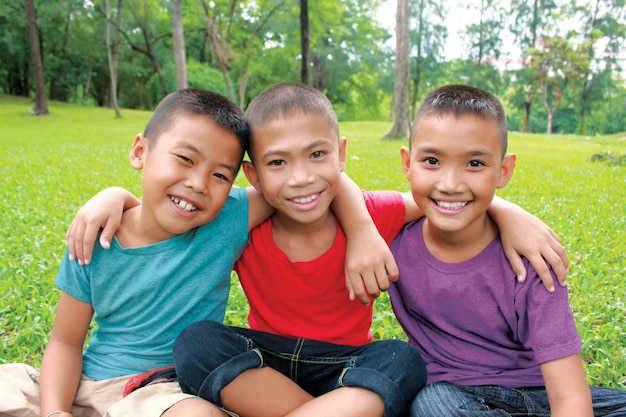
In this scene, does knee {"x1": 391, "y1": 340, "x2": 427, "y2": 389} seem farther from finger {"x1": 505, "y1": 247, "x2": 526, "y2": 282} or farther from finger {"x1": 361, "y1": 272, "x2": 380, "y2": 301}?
finger {"x1": 505, "y1": 247, "x2": 526, "y2": 282}

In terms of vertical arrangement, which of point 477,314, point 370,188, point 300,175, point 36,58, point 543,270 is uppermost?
point 36,58

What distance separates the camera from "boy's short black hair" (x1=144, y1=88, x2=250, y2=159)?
1994 millimetres

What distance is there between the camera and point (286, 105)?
202cm

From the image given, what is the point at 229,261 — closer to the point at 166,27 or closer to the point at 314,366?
the point at 314,366

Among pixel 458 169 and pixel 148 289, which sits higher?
pixel 458 169

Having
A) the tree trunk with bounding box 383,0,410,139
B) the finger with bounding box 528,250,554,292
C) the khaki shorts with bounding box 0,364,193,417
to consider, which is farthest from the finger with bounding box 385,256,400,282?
the tree trunk with bounding box 383,0,410,139

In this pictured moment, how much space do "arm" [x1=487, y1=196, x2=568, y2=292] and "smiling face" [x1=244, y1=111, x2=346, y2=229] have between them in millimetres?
626

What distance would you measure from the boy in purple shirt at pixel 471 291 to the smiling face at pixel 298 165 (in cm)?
32

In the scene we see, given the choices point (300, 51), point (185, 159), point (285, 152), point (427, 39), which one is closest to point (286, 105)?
point (285, 152)

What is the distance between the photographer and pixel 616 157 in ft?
30.6

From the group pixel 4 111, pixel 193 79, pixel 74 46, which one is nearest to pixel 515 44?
pixel 193 79

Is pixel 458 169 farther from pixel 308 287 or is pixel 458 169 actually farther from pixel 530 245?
pixel 308 287

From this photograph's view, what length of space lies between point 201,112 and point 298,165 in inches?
16.0

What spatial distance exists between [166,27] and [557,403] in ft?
103
